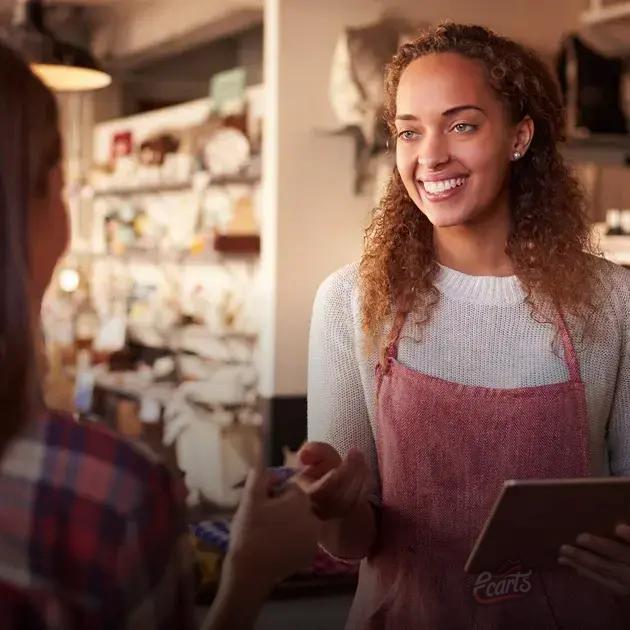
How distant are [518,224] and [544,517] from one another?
0.56m

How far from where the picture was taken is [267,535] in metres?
1.04

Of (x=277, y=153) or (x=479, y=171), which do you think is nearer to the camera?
(x=479, y=171)

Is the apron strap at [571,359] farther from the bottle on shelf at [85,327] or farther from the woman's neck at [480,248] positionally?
the bottle on shelf at [85,327]

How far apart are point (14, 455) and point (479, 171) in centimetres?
91

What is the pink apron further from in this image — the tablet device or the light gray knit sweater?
the tablet device

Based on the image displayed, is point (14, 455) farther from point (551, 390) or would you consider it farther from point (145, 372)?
point (145, 372)

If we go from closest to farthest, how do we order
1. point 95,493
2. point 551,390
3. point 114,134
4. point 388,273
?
point 95,493, point 551,390, point 388,273, point 114,134

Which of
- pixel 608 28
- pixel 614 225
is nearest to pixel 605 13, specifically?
pixel 608 28

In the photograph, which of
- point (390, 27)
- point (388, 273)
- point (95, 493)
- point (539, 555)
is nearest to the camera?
point (95, 493)

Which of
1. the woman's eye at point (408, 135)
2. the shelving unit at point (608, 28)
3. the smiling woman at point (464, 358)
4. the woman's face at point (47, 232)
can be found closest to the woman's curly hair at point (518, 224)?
the smiling woman at point (464, 358)

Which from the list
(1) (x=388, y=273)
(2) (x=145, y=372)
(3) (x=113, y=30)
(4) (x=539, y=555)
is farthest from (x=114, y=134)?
(4) (x=539, y=555)

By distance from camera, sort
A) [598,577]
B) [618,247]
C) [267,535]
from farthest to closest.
Result: 1. [618,247]
2. [598,577]
3. [267,535]

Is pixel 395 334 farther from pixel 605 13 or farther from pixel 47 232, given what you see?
pixel 605 13

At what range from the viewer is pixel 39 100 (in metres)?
0.85
